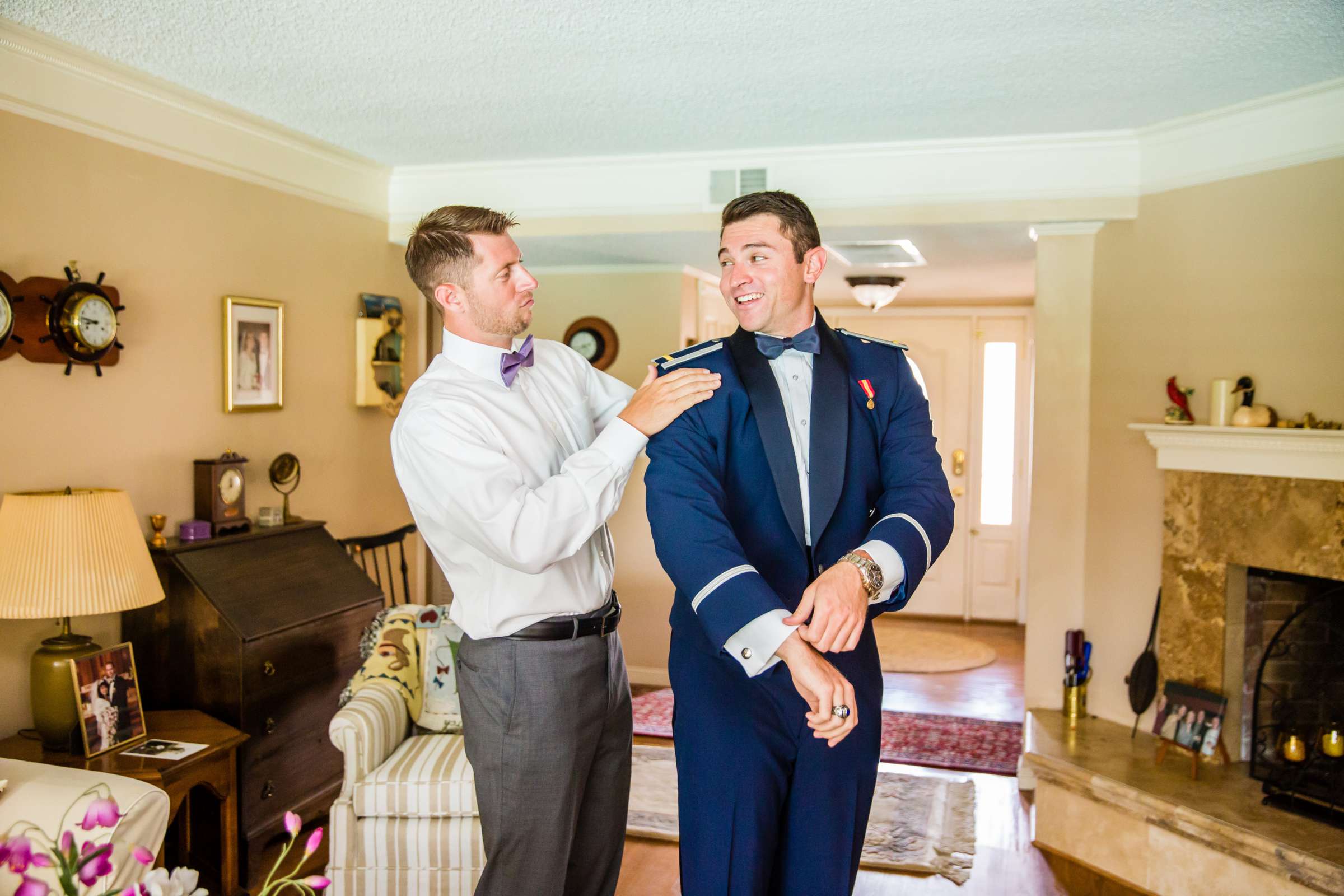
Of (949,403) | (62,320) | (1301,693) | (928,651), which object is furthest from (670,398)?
(949,403)

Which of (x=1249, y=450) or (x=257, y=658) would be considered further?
(x=1249, y=450)

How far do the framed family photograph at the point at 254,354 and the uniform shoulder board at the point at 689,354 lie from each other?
249cm

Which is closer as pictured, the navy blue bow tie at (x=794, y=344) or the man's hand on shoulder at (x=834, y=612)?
the man's hand on shoulder at (x=834, y=612)

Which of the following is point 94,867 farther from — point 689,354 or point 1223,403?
point 1223,403

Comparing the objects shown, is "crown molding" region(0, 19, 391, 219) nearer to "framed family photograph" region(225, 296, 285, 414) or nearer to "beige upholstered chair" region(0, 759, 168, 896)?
"framed family photograph" region(225, 296, 285, 414)

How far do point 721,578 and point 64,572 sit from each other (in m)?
2.07

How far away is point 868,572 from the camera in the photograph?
146cm

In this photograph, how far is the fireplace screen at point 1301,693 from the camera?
10.5 feet

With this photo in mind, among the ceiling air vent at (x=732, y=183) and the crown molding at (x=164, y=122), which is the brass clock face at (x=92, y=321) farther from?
the ceiling air vent at (x=732, y=183)

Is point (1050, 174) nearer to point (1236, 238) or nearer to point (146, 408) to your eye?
point (1236, 238)

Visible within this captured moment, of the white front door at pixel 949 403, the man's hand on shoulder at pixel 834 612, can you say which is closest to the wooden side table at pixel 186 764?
the man's hand on shoulder at pixel 834 612

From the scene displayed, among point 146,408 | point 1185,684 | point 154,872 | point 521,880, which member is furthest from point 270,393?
point 1185,684

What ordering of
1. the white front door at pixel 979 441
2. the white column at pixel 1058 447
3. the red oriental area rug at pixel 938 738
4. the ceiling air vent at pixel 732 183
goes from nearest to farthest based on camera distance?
the white column at pixel 1058 447, the ceiling air vent at pixel 732 183, the red oriental area rug at pixel 938 738, the white front door at pixel 979 441

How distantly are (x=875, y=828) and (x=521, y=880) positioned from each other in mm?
2063
